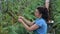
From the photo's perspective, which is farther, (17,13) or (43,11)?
(17,13)

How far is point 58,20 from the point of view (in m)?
7.02

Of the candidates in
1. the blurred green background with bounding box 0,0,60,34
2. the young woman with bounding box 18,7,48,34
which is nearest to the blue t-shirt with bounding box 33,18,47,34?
the young woman with bounding box 18,7,48,34

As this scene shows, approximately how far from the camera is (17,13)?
6.54 metres

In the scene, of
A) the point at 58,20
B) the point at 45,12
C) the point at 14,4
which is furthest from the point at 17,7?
the point at 45,12

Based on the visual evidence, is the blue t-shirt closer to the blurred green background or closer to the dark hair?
the dark hair

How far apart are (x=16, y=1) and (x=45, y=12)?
262 cm

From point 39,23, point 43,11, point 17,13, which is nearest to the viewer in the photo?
point 39,23

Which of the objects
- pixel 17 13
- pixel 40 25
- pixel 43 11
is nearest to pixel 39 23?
pixel 40 25

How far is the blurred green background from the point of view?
5574 mm

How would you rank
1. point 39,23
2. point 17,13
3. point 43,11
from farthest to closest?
point 17,13 → point 43,11 → point 39,23

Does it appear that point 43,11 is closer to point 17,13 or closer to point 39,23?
point 39,23

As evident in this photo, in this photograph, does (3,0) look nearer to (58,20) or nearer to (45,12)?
(58,20)

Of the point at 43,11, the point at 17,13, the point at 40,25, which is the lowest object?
the point at 17,13

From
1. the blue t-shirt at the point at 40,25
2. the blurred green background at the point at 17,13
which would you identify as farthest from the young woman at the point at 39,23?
the blurred green background at the point at 17,13
